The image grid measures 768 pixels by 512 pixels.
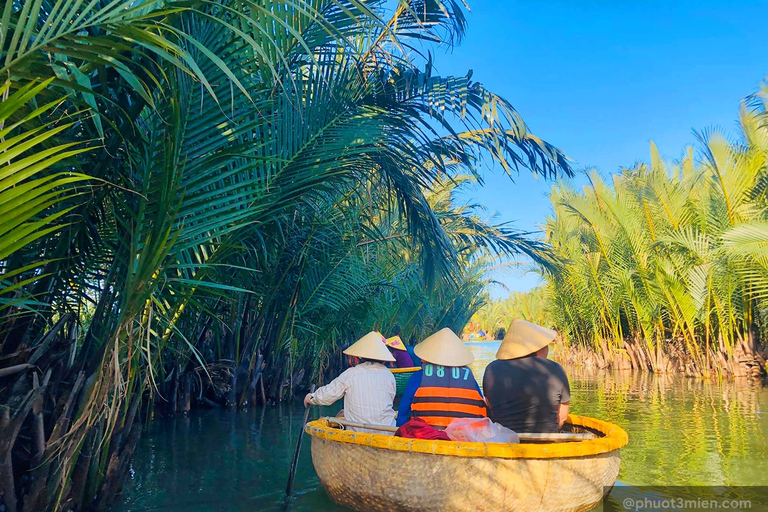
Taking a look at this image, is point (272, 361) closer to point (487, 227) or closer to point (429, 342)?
point (487, 227)

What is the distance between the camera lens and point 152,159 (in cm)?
355

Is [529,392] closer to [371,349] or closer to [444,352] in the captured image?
[444,352]

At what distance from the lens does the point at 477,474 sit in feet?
13.3

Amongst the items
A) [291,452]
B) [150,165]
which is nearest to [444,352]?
[150,165]

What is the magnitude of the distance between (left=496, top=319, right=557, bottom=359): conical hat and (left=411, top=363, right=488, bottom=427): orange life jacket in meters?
0.39

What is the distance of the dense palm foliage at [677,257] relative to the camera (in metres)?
13.6

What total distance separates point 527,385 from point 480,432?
670mm

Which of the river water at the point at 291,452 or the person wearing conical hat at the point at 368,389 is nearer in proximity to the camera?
the river water at the point at 291,452

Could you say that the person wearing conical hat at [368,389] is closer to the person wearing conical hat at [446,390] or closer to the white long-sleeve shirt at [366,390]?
the white long-sleeve shirt at [366,390]

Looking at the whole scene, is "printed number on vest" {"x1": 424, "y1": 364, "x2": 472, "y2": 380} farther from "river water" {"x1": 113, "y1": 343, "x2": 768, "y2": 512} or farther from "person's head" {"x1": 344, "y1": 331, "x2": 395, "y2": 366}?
"river water" {"x1": 113, "y1": 343, "x2": 768, "y2": 512}

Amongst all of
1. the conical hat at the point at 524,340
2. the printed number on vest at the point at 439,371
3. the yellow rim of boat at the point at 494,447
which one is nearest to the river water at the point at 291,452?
the yellow rim of boat at the point at 494,447

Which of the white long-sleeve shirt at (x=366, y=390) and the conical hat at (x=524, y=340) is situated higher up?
the conical hat at (x=524, y=340)

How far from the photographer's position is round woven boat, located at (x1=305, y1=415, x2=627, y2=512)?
4039 mm

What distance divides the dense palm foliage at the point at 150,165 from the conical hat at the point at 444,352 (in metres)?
1.64
